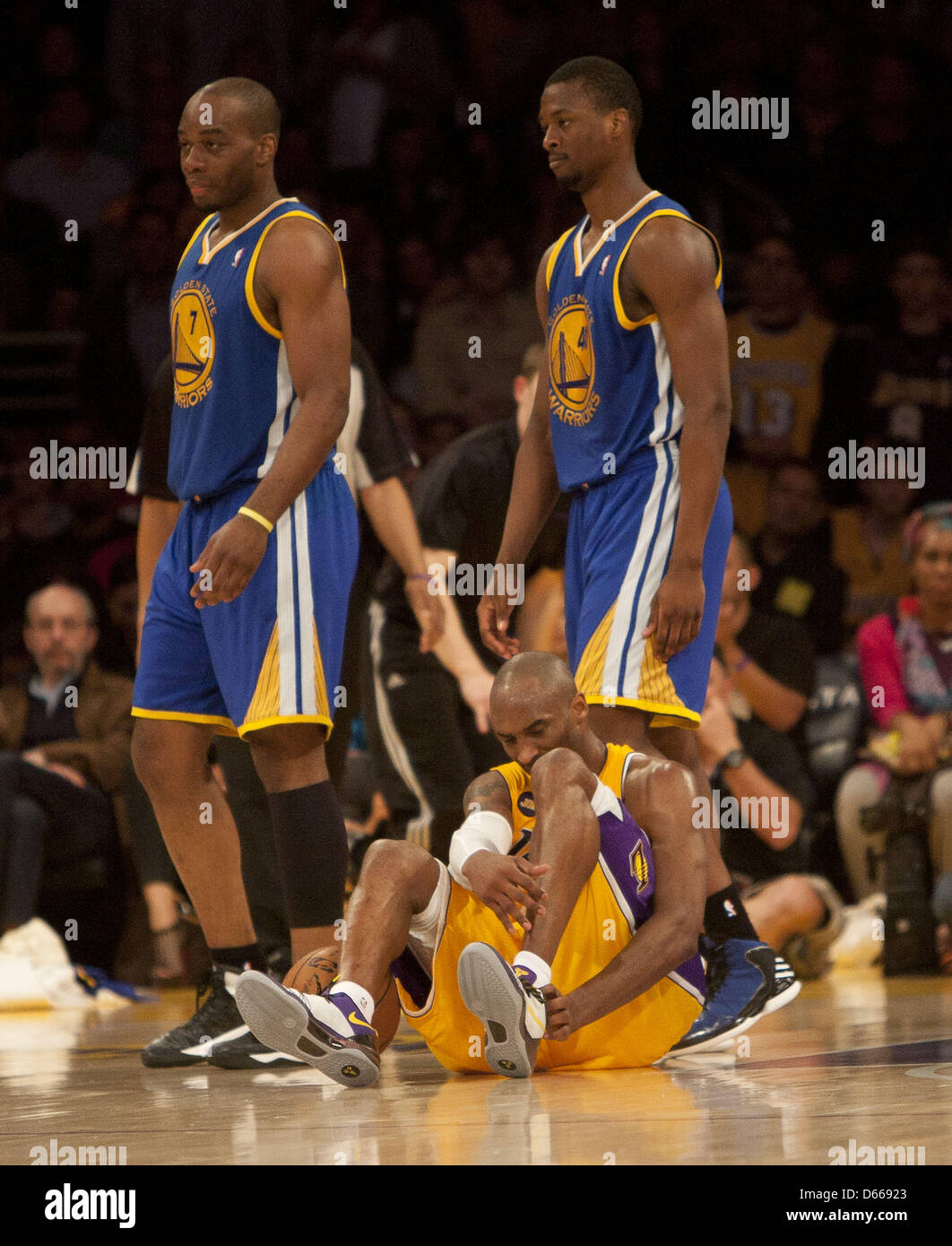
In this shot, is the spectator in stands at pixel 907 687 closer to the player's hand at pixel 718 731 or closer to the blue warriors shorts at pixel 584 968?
the player's hand at pixel 718 731

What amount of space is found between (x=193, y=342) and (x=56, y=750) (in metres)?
2.81

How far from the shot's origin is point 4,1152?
91.4 inches

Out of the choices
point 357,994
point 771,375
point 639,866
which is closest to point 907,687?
point 771,375

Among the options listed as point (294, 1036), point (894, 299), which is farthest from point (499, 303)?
point (294, 1036)

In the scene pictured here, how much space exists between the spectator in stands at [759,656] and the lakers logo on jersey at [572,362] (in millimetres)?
2333

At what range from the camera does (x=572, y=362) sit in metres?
3.67

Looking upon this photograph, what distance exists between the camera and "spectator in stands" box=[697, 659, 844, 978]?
5.67m

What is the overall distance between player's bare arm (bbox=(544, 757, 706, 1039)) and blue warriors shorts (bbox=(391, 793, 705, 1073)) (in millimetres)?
37

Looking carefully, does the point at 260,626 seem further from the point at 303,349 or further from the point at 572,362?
the point at 572,362

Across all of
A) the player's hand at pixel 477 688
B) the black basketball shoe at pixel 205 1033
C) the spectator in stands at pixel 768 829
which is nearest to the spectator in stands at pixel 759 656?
the spectator in stands at pixel 768 829

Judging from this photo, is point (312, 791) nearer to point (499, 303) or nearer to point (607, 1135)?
point (607, 1135)

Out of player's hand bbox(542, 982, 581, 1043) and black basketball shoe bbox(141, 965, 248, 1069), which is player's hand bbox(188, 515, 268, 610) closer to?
black basketball shoe bbox(141, 965, 248, 1069)

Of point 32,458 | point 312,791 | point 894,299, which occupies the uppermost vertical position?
point 894,299

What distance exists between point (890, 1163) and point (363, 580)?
3.41 meters
